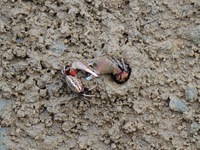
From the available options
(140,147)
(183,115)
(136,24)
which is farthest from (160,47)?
(140,147)

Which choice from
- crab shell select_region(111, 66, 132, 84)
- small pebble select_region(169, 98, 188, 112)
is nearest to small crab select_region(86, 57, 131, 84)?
crab shell select_region(111, 66, 132, 84)

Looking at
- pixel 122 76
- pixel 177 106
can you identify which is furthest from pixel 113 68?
pixel 177 106

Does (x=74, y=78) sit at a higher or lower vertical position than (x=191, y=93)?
lower

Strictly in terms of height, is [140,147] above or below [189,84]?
below

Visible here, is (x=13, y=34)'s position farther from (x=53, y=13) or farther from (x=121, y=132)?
(x=121, y=132)

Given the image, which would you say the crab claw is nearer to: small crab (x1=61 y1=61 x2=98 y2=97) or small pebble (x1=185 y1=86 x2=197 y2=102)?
small crab (x1=61 y1=61 x2=98 y2=97)

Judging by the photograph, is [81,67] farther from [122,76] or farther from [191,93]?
[191,93]
